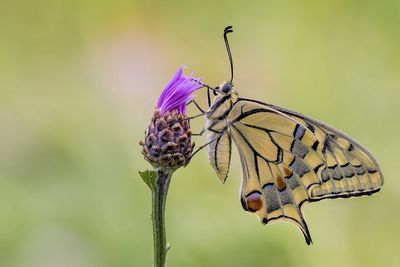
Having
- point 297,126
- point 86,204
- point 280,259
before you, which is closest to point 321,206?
point 280,259

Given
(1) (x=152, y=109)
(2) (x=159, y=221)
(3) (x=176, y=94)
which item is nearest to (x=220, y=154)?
(3) (x=176, y=94)

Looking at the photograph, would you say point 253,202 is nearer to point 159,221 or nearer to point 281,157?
point 281,157

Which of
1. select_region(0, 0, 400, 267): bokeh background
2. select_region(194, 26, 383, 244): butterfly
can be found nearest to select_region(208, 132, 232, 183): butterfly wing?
select_region(194, 26, 383, 244): butterfly

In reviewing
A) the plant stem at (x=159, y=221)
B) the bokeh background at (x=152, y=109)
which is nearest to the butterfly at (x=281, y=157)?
the plant stem at (x=159, y=221)

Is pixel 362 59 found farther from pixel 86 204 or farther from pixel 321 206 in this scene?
pixel 86 204

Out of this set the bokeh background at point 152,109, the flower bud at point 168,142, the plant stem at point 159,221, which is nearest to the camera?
the plant stem at point 159,221

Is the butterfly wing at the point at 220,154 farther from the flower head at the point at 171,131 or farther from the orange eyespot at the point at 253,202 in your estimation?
the flower head at the point at 171,131
